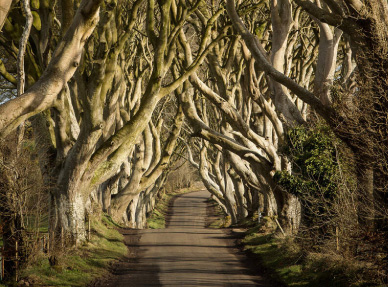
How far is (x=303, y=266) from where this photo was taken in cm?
1320

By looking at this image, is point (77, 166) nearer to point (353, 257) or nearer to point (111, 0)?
point (111, 0)

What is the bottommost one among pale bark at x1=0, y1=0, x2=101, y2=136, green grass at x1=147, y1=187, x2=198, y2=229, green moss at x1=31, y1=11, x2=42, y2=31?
green grass at x1=147, y1=187, x2=198, y2=229

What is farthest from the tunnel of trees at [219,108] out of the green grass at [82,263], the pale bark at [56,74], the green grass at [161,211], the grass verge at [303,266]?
the green grass at [161,211]

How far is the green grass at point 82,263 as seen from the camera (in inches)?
479

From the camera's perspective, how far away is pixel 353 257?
11.1m

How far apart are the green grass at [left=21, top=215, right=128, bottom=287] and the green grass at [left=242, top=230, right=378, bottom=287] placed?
4.66m

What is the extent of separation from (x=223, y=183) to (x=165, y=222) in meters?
15.0

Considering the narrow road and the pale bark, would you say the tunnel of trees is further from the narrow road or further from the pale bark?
the narrow road

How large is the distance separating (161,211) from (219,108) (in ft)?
120

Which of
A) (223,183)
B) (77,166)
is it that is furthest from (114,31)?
(223,183)

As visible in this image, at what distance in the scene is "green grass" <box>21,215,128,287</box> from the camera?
39.9 feet

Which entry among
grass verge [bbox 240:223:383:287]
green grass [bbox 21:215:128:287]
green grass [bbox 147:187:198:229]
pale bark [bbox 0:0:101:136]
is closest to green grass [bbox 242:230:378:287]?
grass verge [bbox 240:223:383:287]

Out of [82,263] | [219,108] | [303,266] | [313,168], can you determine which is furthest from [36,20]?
[303,266]

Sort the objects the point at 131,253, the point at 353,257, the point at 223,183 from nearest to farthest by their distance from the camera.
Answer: the point at 353,257 → the point at 131,253 → the point at 223,183
